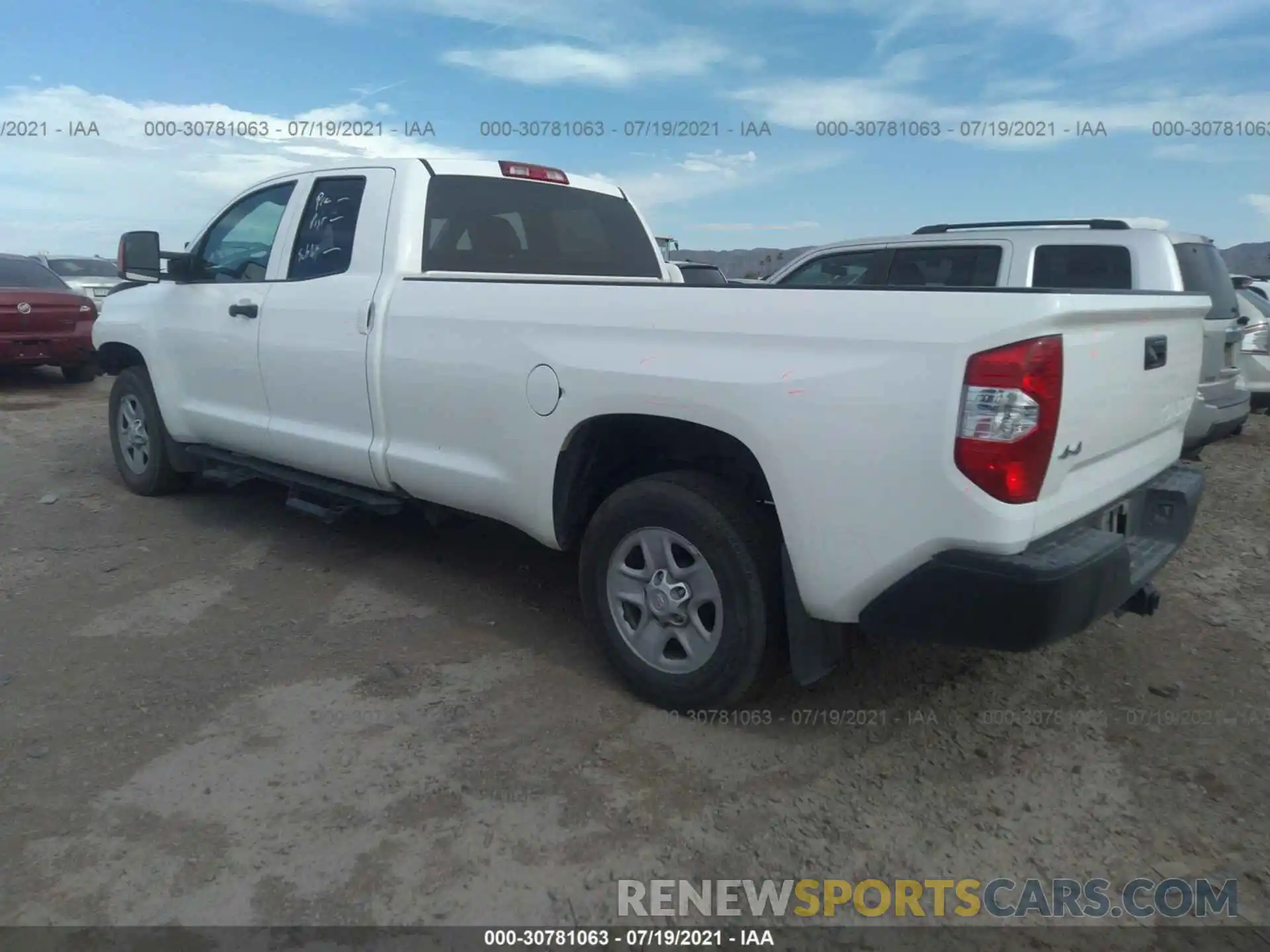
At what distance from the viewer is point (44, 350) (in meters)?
10.9

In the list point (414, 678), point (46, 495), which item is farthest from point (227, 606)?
point (46, 495)

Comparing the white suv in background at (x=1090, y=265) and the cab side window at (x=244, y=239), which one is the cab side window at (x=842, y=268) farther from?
the cab side window at (x=244, y=239)

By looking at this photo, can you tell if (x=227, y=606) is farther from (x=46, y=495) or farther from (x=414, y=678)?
(x=46, y=495)

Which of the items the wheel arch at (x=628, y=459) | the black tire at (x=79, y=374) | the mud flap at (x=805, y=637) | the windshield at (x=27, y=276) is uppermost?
the windshield at (x=27, y=276)

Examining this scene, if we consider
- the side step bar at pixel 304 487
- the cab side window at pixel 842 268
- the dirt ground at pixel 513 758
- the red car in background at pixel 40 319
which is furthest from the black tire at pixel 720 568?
the red car in background at pixel 40 319

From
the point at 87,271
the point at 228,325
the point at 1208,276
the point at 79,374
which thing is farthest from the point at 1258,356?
the point at 87,271

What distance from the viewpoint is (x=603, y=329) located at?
3.28 meters

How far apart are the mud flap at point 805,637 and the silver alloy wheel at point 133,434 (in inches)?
181

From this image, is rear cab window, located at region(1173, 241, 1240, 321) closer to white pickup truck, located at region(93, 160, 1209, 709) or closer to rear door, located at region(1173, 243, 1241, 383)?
rear door, located at region(1173, 243, 1241, 383)

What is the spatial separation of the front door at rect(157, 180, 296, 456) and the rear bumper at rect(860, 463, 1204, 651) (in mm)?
3500

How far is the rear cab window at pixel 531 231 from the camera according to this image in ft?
14.6

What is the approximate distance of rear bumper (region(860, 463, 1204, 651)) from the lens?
251 cm

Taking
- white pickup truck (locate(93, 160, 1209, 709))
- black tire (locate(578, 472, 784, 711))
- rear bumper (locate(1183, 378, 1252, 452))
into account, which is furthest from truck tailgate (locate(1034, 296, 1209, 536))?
rear bumper (locate(1183, 378, 1252, 452))

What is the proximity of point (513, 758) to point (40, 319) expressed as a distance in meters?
10.3
